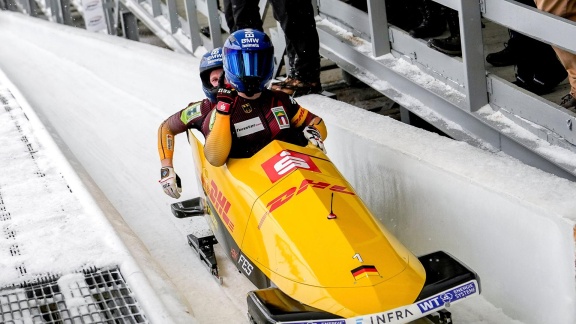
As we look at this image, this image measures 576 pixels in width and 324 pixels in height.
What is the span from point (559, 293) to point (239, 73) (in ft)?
4.38

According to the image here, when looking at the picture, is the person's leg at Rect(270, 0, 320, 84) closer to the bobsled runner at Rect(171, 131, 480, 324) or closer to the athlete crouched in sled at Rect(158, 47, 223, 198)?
the athlete crouched in sled at Rect(158, 47, 223, 198)

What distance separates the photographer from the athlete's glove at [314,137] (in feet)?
10.8

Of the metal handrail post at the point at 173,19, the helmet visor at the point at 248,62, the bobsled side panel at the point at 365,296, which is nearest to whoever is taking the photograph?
the bobsled side panel at the point at 365,296

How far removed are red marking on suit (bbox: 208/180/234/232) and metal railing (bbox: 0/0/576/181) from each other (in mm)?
1150

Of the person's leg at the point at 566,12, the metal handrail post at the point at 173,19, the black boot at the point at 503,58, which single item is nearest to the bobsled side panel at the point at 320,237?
the person's leg at the point at 566,12

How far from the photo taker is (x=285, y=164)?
306cm

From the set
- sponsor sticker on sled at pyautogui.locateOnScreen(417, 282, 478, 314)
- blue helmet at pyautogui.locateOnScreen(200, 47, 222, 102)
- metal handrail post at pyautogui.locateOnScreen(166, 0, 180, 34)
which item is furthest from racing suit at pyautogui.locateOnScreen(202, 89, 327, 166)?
metal handrail post at pyautogui.locateOnScreen(166, 0, 180, 34)

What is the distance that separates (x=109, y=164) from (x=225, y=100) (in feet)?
6.32

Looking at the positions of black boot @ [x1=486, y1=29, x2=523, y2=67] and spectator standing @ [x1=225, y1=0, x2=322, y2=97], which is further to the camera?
spectator standing @ [x1=225, y1=0, x2=322, y2=97]

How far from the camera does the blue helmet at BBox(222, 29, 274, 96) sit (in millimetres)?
3168

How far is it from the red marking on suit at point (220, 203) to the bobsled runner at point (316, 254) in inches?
0.4

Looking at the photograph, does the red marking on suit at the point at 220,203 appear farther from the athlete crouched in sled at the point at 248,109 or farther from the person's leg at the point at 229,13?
the person's leg at the point at 229,13

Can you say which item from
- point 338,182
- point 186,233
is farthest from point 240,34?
point 186,233

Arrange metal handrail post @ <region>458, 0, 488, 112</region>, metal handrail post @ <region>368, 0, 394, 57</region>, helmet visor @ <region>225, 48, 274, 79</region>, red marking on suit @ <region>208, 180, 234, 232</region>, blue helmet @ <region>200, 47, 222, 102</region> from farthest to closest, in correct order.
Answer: metal handrail post @ <region>368, 0, 394, 57</region>
blue helmet @ <region>200, 47, 222, 102</region>
metal handrail post @ <region>458, 0, 488, 112</region>
red marking on suit @ <region>208, 180, 234, 232</region>
helmet visor @ <region>225, 48, 274, 79</region>
